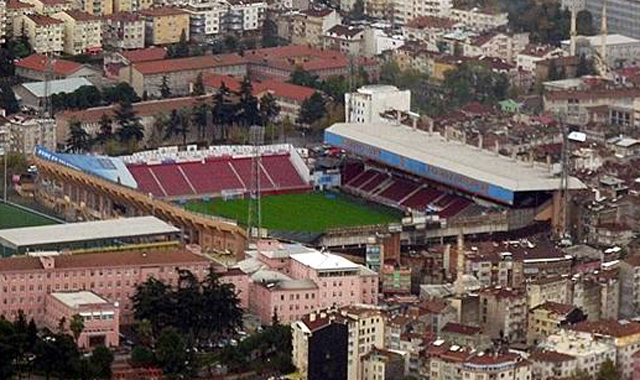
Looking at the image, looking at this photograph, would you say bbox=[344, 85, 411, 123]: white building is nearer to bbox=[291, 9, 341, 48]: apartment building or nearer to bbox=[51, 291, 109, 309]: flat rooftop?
bbox=[291, 9, 341, 48]: apartment building

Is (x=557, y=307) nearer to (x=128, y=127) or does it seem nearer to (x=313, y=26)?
(x=128, y=127)

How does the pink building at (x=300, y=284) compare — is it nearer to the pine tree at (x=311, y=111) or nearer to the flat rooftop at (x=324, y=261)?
the flat rooftop at (x=324, y=261)

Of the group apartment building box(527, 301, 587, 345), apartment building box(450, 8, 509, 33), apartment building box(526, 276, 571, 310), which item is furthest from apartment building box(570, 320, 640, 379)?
apartment building box(450, 8, 509, 33)

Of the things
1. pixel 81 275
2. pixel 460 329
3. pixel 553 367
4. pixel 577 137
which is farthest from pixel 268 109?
pixel 553 367

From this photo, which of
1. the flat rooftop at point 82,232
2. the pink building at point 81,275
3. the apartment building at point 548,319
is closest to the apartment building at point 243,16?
the flat rooftop at point 82,232

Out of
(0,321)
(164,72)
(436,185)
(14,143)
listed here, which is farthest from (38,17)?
(0,321)

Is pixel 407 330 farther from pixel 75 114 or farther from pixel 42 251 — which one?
pixel 75 114

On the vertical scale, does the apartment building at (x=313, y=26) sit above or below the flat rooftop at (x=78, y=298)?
below
